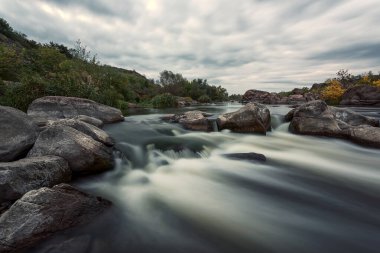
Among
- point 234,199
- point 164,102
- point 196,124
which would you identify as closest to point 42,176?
point 234,199

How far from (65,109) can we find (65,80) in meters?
6.71

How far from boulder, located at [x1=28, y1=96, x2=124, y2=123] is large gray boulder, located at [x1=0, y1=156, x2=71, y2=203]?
6.96 m

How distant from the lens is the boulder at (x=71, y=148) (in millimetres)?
5859

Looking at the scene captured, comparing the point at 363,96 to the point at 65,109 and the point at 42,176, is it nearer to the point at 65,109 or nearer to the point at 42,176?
the point at 65,109

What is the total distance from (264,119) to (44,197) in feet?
36.3

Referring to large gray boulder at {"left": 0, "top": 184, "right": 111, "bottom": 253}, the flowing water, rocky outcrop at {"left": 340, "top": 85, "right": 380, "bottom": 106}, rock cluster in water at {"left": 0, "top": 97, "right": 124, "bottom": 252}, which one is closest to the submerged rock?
the flowing water

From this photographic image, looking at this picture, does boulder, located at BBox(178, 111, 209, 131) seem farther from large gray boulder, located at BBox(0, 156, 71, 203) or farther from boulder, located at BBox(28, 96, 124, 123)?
large gray boulder, located at BBox(0, 156, 71, 203)

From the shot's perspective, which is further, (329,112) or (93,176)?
(329,112)

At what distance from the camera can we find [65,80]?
18.1 meters

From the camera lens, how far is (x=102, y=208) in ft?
15.6

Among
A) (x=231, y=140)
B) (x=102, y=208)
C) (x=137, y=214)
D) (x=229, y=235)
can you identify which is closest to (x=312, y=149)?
(x=231, y=140)

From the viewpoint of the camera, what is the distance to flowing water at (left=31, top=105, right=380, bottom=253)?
403cm

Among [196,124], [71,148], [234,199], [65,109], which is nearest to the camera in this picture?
[234,199]

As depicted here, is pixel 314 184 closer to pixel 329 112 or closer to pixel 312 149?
pixel 312 149
